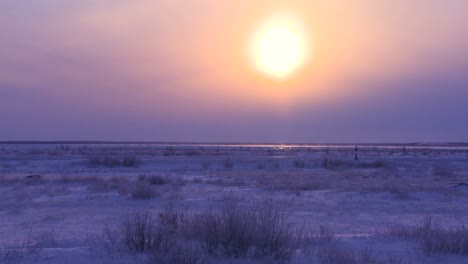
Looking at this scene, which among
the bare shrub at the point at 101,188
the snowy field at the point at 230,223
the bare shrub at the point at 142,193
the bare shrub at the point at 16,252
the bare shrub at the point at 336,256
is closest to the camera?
the bare shrub at the point at 336,256

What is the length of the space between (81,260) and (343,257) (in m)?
4.79

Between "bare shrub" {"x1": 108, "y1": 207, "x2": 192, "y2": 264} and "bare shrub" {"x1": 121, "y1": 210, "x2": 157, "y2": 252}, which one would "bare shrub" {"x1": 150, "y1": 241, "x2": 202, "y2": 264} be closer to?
"bare shrub" {"x1": 108, "y1": 207, "x2": 192, "y2": 264}

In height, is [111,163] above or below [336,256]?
above

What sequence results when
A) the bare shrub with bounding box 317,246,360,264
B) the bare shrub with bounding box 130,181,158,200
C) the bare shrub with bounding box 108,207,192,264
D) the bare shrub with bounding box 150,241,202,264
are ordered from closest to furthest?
the bare shrub with bounding box 150,241,202,264 → the bare shrub with bounding box 108,207,192,264 → the bare shrub with bounding box 317,246,360,264 → the bare shrub with bounding box 130,181,158,200

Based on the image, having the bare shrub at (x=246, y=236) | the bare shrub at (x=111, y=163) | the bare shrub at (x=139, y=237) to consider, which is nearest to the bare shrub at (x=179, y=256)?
the bare shrub at (x=246, y=236)

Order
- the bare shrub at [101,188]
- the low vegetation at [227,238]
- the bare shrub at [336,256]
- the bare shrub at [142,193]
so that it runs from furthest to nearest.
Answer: the bare shrub at [101,188]
the bare shrub at [142,193]
the low vegetation at [227,238]
the bare shrub at [336,256]

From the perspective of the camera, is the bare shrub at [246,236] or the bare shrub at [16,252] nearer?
the bare shrub at [16,252]

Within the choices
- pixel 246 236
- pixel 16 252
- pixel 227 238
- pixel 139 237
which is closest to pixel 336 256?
pixel 246 236

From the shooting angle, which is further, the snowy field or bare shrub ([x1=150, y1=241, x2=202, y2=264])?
the snowy field

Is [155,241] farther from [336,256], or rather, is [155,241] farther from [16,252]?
[336,256]

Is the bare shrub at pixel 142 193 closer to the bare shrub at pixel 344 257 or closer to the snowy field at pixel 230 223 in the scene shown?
the snowy field at pixel 230 223

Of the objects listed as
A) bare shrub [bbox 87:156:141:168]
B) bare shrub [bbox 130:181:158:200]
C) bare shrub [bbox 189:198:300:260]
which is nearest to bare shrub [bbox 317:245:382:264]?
bare shrub [bbox 189:198:300:260]

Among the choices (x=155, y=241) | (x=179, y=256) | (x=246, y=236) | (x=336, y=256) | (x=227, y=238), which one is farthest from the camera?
(x=155, y=241)

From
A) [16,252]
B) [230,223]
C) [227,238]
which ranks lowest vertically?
[16,252]
